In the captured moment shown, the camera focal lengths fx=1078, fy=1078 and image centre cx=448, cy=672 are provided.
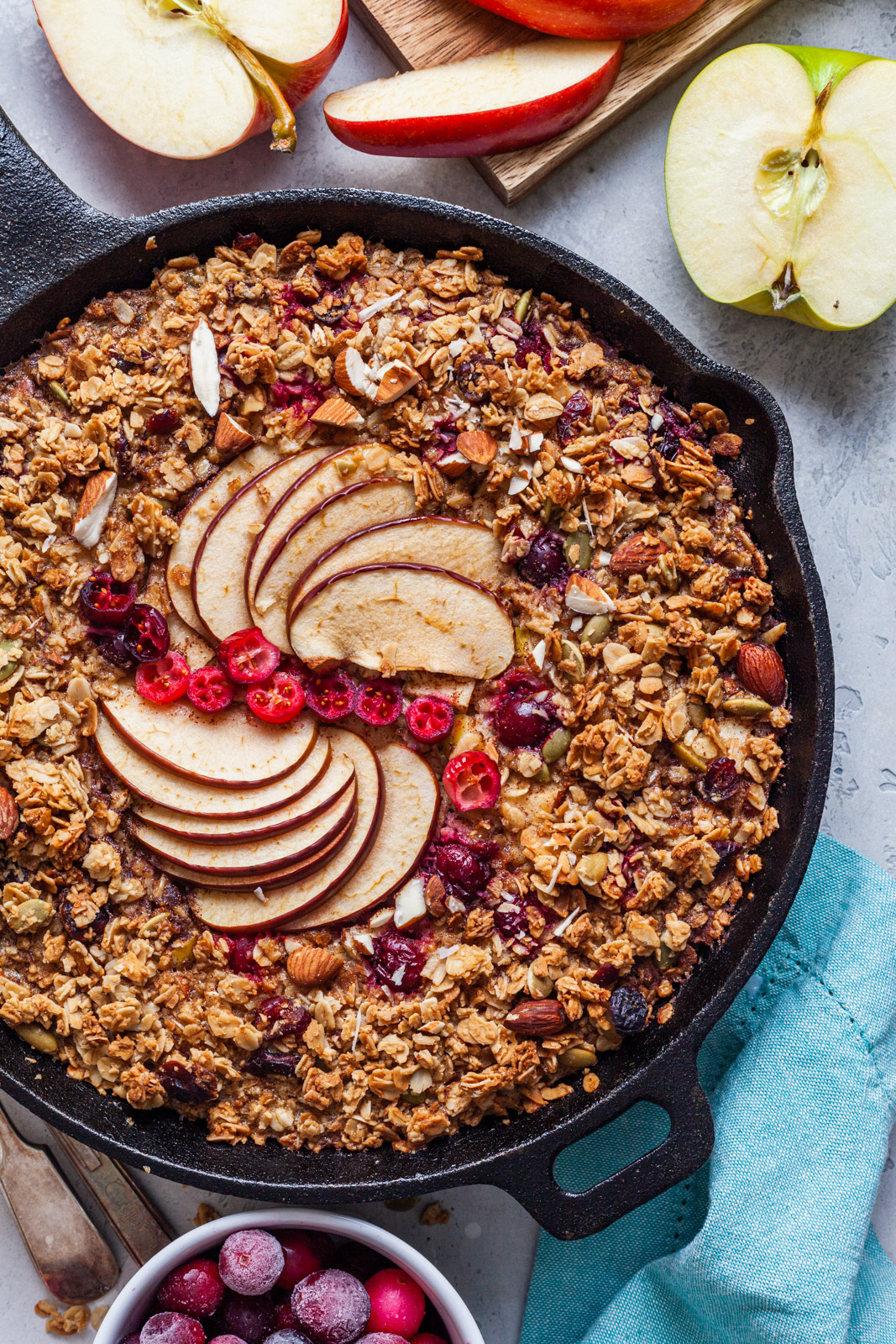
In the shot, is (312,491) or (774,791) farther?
(774,791)

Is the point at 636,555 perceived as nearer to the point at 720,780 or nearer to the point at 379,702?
the point at 720,780

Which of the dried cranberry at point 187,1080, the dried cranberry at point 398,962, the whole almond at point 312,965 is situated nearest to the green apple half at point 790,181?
the dried cranberry at point 398,962

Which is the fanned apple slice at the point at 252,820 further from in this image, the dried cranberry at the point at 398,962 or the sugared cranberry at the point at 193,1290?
the sugared cranberry at the point at 193,1290

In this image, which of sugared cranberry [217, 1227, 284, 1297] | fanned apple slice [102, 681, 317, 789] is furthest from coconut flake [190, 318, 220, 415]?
sugared cranberry [217, 1227, 284, 1297]

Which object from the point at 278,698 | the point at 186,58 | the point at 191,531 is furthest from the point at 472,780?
the point at 186,58

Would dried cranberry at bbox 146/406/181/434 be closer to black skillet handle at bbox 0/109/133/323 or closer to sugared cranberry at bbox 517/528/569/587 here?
black skillet handle at bbox 0/109/133/323

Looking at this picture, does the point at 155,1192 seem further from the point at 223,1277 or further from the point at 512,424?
the point at 512,424
